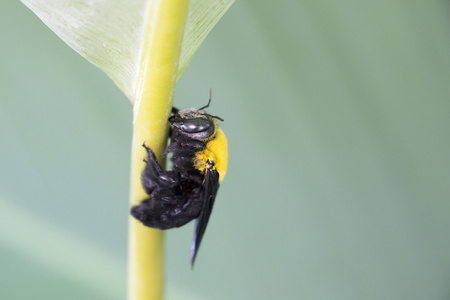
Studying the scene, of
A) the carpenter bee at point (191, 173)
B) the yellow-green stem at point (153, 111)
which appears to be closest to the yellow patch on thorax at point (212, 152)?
the carpenter bee at point (191, 173)

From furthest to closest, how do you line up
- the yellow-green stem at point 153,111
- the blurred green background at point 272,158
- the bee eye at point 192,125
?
the blurred green background at point 272,158, the bee eye at point 192,125, the yellow-green stem at point 153,111

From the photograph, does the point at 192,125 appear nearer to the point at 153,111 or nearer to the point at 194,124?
the point at 194,124

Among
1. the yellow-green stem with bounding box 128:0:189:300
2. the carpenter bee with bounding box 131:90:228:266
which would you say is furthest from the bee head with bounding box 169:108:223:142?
the yellow-green stem with bounding box 128:0:189:300

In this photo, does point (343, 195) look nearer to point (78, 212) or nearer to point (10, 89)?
point (78, 212)

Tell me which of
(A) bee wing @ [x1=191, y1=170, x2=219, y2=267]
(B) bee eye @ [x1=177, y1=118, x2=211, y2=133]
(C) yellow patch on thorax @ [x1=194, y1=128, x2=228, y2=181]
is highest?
(B) bee eye @ [x1=177, y1=118, x2=211, y2=133]

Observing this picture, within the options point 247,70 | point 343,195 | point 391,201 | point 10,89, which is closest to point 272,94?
point 247,70

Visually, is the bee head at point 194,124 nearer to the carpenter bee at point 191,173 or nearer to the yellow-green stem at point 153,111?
the carpenter bee at point 191,173

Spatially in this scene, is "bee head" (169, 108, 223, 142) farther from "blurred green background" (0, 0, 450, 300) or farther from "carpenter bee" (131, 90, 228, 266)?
"blurred green background" (0, 0, 450, 300)
